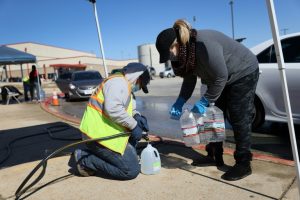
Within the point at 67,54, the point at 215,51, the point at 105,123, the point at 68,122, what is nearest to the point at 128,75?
the point at 105,123

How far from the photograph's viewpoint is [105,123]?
3816 millimetres

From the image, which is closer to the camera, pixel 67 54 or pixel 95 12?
pixel 95 12

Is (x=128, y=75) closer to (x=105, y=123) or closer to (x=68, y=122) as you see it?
(x=105, y=123)

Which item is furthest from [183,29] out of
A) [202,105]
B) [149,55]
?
[149,55]

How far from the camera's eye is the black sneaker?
357 centimetres

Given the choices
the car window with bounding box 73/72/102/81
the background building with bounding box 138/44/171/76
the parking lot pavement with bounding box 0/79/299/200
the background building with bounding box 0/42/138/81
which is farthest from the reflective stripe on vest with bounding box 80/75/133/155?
the background building with bounding box 138/44/171/76

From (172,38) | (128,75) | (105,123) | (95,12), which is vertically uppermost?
(95,12)

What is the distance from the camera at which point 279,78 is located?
17.5 feet

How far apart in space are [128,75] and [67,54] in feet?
287

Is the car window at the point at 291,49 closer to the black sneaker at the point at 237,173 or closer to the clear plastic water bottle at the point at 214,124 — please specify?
the clear plastic water bottle at the point at 214,124

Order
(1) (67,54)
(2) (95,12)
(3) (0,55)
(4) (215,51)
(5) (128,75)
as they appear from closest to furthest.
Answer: (4) (215,51) < (5) (128,75) < (2) (95,12) < (3) (0,55) < (1) (67,54)

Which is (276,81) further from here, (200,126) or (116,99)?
(116,99)

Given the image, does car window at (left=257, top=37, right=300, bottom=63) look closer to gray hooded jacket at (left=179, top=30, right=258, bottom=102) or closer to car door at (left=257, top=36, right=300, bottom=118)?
car door at (left=257, top=36, right=300, bottom=118)

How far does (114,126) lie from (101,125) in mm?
142
